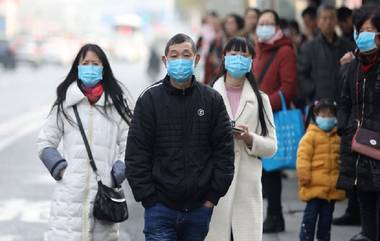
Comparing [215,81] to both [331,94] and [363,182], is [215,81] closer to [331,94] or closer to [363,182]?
[363,182]

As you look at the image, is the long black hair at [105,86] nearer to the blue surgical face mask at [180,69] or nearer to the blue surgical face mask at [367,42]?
the blue surgical face mask at [180,69]

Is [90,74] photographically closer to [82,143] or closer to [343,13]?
[82,143]

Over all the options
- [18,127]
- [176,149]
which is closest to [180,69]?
[176,149]

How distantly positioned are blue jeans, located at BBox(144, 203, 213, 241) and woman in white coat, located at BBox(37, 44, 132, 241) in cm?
89

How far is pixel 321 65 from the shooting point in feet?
36.8

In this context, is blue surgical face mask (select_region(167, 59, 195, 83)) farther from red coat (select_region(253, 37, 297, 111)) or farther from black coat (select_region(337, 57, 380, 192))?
red coat (select_region(253, 37, 297, 111))

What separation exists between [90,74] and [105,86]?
19 centimetres

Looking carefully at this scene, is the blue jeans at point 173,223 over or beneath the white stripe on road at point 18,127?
over

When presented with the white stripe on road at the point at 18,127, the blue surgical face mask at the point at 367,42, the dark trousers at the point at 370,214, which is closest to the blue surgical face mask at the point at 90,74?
the blue surgical face mask at the point at 367,42

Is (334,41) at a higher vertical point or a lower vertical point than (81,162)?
higher

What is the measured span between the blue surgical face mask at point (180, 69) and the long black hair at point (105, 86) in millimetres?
1141

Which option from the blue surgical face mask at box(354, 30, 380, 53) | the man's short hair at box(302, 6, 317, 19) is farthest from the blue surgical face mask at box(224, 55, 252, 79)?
the man's short hair at box(302, 6, 317, 19)

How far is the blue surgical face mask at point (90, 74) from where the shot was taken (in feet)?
25.2

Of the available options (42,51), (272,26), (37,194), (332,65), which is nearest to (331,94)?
(332,65)
